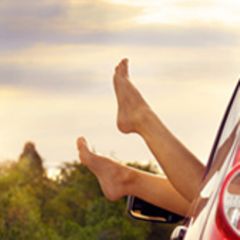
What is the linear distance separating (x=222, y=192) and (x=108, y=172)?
3271 mm

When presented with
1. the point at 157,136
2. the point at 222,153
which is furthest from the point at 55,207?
the point at 222,153

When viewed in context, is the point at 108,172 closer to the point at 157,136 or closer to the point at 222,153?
the point at 157,136

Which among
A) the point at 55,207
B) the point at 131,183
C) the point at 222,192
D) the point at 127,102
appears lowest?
the point at 55,207

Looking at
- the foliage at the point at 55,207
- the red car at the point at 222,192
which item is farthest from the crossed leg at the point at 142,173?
the foliage at the point at 55,207

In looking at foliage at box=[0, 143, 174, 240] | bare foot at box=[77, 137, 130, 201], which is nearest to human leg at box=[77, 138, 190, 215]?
bare foot at box=[77, 137, 130, 201]

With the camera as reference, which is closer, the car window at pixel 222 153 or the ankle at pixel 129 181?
the car window at pixel 222 153

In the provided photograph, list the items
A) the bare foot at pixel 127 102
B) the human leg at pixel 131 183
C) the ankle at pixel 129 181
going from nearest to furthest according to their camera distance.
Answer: the human leg at pixel 131 183, the ankle at pixel 129 181, the bare foot at pixel 127 102

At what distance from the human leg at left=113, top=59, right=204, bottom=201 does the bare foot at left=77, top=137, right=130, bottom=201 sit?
18 centimetres

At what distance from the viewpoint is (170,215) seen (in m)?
3.98

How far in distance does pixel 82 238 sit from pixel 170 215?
9512 mm

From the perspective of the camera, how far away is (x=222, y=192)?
6.82 ft

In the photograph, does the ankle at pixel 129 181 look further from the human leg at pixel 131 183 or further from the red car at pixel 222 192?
the red car at pixel 222 192

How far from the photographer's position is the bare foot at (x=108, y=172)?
5066 mm

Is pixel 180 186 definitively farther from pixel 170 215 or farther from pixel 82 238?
pixel 82 238
